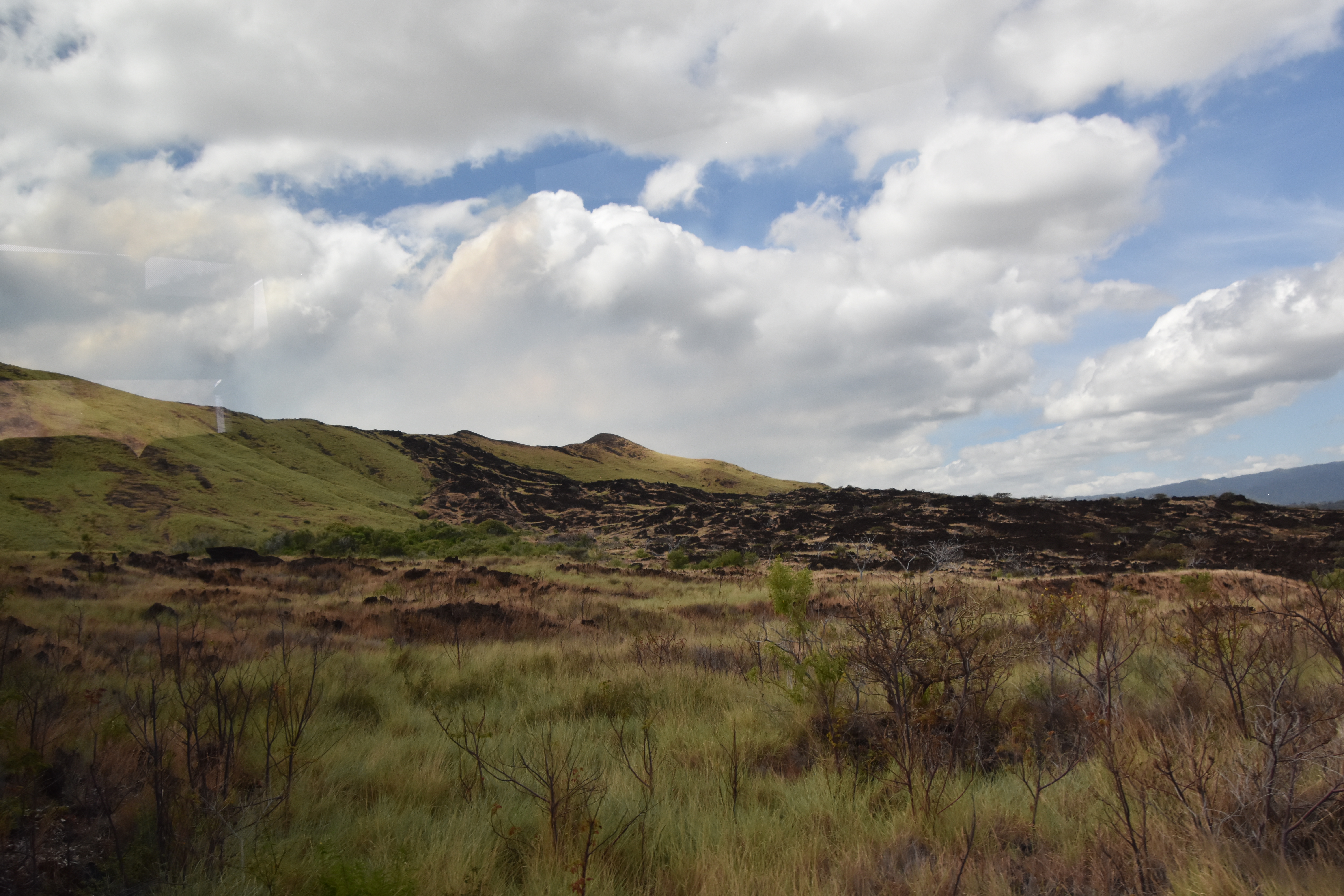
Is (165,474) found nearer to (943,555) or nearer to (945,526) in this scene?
(943,555)

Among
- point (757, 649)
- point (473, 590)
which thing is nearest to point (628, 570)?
point (473, 590)

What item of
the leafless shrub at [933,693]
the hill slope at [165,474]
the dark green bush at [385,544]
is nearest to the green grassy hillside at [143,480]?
the hill slope at [165,474]

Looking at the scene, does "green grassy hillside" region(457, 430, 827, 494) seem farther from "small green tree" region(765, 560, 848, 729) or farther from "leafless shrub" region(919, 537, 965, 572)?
"small green tree" region(765, 560, 848, 729)

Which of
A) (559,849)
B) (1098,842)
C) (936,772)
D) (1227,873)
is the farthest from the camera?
(936,772)

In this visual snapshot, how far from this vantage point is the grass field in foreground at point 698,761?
8.54ft

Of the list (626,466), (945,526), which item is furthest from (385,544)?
(626,466)

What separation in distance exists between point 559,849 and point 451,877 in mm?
508

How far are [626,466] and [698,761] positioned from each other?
5461 inches

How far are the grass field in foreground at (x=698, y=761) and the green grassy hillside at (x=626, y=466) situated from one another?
10853cm

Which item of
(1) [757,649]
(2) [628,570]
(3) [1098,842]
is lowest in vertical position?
(2) [628,570]

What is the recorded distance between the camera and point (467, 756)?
4402 mm

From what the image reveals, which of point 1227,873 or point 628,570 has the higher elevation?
point 1227,873

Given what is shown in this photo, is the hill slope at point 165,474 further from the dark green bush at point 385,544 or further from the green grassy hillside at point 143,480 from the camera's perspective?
the dark green bush at point 385,544

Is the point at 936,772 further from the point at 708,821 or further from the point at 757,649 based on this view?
the point at 757,649
